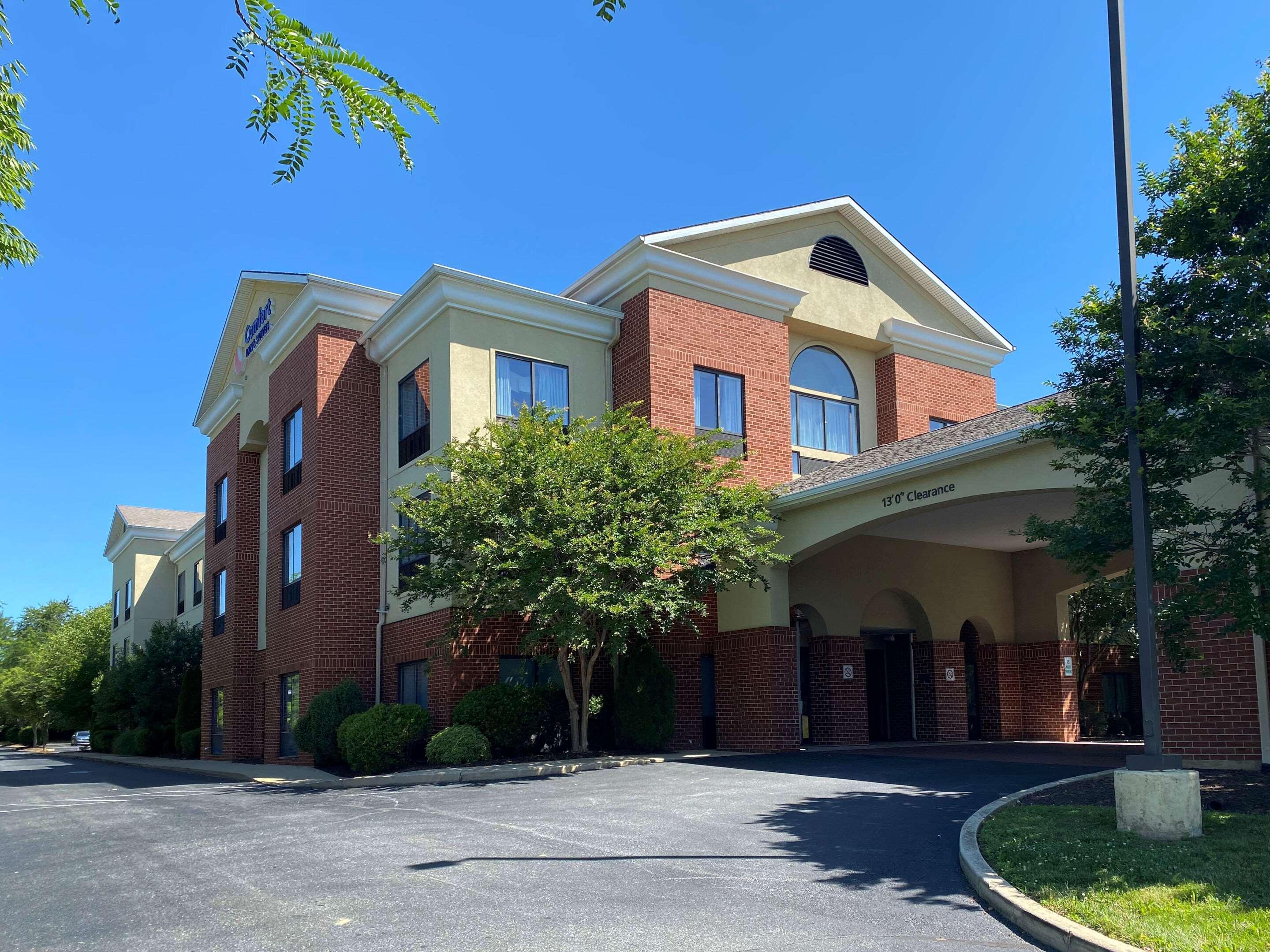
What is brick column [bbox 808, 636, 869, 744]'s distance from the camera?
2556 centimetres

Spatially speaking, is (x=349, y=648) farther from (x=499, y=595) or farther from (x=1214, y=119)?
(x=1214, y=119)

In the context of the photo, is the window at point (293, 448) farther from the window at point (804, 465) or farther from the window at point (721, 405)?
the window at point (804, 465)

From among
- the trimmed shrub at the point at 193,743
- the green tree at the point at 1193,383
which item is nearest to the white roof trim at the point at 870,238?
the green tree at the point at 1193,383

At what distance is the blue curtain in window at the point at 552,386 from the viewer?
24359 mm

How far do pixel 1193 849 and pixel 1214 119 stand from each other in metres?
7.37

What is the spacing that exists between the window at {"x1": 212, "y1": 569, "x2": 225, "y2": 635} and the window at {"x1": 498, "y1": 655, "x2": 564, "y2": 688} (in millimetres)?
15648

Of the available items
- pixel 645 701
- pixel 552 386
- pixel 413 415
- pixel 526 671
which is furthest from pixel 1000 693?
pixel 413 415

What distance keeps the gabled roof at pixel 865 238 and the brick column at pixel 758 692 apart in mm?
8913

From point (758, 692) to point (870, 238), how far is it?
13187 millimetres

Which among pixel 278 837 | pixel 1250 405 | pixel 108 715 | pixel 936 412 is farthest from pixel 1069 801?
pixel 108 715

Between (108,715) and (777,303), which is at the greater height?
(777,303)

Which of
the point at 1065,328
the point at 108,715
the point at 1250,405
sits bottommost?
the point at 108,715

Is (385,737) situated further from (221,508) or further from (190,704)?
(190,704)

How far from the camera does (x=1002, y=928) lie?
26.0 ft
